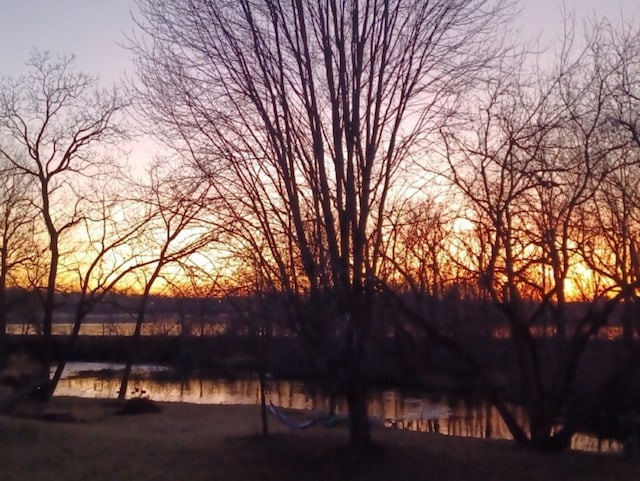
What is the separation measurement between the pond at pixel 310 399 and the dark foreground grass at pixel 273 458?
2571 millimetres

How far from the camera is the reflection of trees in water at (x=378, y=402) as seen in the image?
816 inches

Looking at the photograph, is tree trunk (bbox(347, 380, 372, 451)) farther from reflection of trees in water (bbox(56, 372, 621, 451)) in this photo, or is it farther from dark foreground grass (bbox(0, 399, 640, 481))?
reflection of trees in water (bbox(56, 372, 621, 451))

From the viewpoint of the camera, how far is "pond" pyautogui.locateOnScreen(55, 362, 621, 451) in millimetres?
21094

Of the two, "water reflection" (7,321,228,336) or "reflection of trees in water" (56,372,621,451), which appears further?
"water reflection" (7,321,228,336)

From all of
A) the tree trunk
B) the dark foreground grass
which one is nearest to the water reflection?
the dark foreground grass

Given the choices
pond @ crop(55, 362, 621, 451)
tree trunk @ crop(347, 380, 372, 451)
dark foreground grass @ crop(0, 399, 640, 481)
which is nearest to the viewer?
dark foreground grass @ crop(0, 399, 640, 481)

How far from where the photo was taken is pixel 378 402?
25500 mm

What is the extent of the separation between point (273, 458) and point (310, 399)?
555 inches

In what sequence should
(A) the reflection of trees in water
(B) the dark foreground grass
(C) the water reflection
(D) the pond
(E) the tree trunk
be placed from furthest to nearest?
1. (C) the water reflection
2. (D) the pond
3. (A) the reflection of trees in water
4. (E) the tree trunk
5. (B) the dark foreground grass

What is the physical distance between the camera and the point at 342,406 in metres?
21.3

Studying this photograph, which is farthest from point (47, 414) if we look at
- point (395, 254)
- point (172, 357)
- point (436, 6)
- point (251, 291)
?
point (172, 357)

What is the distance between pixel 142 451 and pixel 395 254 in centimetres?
489

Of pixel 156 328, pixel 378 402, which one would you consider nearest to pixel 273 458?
pixel 378 402

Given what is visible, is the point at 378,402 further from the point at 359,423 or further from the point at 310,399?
the point at 359,423
